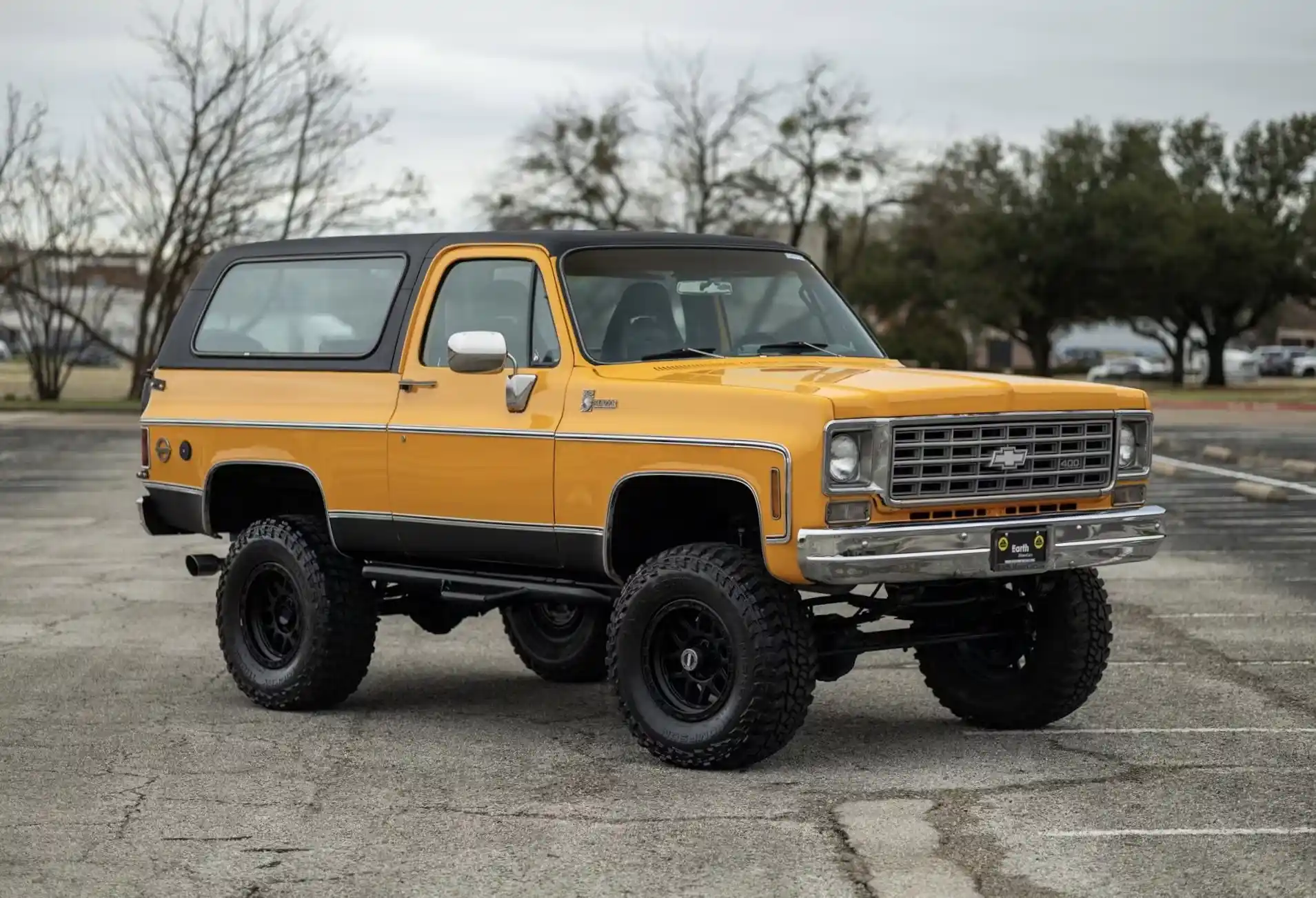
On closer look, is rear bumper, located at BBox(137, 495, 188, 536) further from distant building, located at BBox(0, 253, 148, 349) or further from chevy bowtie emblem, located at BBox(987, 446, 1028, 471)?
distant building, located at BBox(0, 253, 148, 349)

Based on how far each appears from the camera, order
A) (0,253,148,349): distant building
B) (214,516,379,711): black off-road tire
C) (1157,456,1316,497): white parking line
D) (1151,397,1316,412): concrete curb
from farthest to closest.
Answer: (0,253,148,349): distant building, (1151,397,1316,412): concrete curb, (1157,456,1316,497): white parking line, (214,516,379,711): black off-road tire

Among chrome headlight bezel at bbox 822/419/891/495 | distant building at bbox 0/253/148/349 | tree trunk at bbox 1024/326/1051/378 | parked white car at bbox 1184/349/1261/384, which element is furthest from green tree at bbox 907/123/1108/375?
chrome headlight bezel at bbox 822/419/891/495

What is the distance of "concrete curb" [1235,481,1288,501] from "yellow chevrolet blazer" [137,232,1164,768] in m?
12.6

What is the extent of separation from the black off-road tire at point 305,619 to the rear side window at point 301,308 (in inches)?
34.0

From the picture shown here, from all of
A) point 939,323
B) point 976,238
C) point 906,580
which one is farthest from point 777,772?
point 939,323

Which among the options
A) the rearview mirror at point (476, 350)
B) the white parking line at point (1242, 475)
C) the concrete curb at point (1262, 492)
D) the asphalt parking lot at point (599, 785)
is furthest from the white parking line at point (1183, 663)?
the white parking line at point (1242, 475)

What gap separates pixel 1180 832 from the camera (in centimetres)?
653

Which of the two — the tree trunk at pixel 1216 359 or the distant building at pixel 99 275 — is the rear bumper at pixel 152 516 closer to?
the distant building at pixel 99 275

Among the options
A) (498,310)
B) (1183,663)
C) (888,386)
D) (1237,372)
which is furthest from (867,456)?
(1237,372)

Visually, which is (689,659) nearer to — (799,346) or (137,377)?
(799,346)

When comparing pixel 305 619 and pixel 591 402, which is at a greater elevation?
pixel 591 402

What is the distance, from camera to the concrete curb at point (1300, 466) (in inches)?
962

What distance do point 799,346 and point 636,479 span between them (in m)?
1.23

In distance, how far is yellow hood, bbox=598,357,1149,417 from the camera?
7422mm
